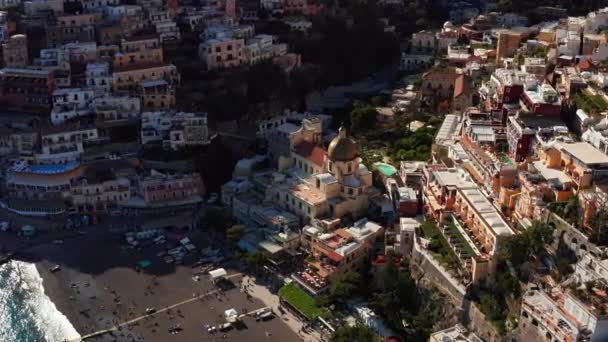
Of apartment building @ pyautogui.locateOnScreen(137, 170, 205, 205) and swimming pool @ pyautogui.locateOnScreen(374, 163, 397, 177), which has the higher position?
swimming pool @ pyautogui.locateOnScreen(374, 163, 397, 177)

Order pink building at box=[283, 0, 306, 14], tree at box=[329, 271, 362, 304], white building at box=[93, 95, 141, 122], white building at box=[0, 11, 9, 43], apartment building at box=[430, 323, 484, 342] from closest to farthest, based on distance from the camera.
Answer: apartment building at box=[430, 323, 484, 342]
tree at box=[329, 271, 362, 304]
white building at box=[93, 95, 141, 122]
white building at box=[0, 11, 9, 43]
pink building at box=[283, 0, 306, 14]

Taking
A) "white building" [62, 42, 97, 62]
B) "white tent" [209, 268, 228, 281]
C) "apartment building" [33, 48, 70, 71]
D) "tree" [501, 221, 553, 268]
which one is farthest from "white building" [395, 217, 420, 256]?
"white building" [62, 42, 97, 62]

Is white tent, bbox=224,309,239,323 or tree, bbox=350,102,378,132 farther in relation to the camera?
tree, bbox=350,102,378,132

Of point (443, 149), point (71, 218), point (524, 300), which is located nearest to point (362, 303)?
point (524, 300)

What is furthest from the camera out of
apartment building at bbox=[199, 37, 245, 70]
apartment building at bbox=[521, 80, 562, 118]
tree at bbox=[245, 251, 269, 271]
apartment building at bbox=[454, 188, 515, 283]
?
apartment building at bbox=[199, 37, 245, 70]

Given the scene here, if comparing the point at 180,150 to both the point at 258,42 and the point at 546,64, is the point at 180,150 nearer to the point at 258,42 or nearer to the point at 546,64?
the point at 258,42

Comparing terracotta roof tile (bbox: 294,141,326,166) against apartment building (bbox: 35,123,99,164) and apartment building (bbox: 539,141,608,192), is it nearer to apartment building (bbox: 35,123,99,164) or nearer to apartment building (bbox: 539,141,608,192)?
apartment building (bbox: 539,141,608,192)
